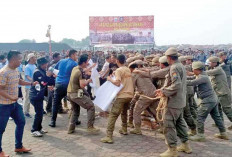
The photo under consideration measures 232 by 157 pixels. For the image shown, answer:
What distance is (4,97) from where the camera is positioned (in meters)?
4.53

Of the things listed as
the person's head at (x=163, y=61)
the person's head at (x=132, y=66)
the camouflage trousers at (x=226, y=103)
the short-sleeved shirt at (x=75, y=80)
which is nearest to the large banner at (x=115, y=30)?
the camouflage trousers at (x=226, y=103)

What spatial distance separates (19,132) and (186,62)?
4613mm

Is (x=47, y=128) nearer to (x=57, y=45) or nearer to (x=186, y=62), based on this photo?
(x=186, y=62)

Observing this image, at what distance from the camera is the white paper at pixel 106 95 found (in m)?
5.66

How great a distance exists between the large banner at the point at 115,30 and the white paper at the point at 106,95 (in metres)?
19.5

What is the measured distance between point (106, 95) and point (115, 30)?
20.0 m

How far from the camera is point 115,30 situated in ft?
82.6

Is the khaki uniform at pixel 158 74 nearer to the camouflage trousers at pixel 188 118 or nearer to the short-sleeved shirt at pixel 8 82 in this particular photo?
→ the camouflage trousers at pixel 188 118

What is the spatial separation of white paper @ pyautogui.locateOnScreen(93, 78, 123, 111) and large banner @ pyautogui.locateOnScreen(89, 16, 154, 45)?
19460 mm

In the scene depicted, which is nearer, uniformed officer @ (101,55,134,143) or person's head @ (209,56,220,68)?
uniformed officer @ (101,55,134,143)

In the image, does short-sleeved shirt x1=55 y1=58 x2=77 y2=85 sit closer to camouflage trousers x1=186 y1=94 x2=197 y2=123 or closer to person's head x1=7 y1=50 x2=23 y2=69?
person's head x1=7 y1=50 x2=23 y2=69

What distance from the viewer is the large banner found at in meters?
24.9

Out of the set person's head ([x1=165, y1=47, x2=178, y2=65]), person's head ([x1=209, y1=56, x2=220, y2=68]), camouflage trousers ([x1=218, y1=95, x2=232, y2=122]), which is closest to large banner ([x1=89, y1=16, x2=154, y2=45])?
person's head ([x1=209, y1=56, x2=220, y2=68])

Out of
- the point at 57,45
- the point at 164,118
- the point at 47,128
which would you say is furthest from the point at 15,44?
the point at 164,118
